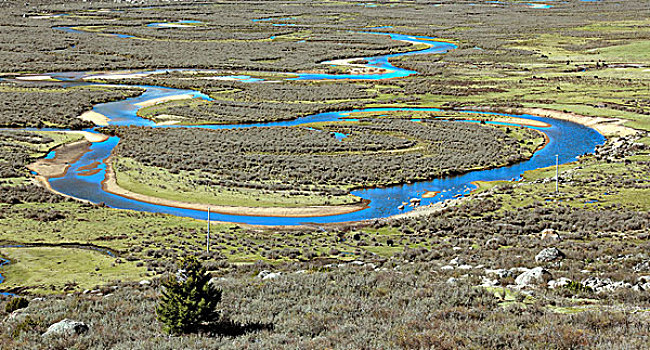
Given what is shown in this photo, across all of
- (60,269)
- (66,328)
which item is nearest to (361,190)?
(60,269)

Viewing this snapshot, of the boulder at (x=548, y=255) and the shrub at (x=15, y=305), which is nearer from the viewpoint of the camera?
the shrub at (x=15, y=305)

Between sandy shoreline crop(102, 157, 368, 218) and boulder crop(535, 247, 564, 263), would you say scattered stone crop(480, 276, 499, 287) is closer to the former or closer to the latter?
boulder crop(535, 247, 564, 263)

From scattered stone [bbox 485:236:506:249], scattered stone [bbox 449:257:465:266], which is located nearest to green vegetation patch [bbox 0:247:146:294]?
scattered stone [bbox 449:257:465:266]

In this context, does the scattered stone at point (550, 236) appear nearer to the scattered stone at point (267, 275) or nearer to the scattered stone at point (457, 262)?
the scattered stone at point (457, 262)

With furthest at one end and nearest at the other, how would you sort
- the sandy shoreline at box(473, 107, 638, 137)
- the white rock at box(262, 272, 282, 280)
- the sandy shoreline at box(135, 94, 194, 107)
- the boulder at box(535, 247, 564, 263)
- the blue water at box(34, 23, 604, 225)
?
1. the sandy shoreline at box(135, 94, 194, 107)
2. the sandy shoreline at box(473, 107, 638, 137)
3. the blue water at box(34, 23, 604, 225)
4. the boulder at box(535, 247, 564, 263)
5. the white rock at box(262, 272, 282, 280)

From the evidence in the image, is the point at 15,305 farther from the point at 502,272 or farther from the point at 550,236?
the point at 550,236

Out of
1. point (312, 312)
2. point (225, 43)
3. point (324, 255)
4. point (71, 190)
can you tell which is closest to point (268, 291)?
point (312, 312)

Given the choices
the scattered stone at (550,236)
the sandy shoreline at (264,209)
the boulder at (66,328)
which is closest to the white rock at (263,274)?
the boulder at (66,328)
